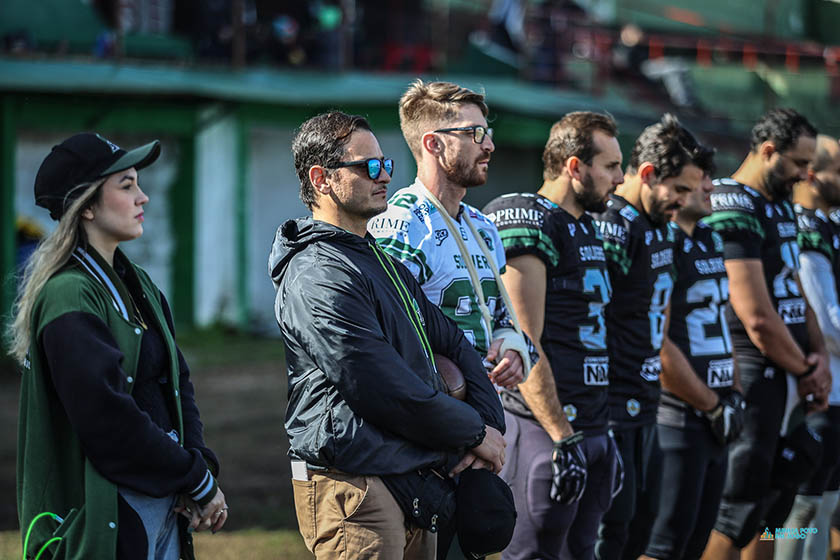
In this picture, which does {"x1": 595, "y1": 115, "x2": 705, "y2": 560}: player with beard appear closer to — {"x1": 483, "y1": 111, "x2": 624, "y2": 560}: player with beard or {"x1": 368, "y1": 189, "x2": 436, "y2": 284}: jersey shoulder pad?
{"x1": 483, "y1": 111, "x2": 624, "y2": 560}: player with beard

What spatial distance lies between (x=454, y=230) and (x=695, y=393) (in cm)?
A: 184

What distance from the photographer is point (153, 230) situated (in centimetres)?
1689

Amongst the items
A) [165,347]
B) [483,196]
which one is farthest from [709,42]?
[165,347]

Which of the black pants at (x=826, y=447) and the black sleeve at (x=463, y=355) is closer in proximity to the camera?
the black sleeve at (x=463, y=355)

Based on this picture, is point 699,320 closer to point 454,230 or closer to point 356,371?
point 454,230

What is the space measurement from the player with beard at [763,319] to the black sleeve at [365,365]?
294 cm

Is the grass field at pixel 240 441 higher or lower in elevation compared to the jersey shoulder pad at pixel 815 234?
lower

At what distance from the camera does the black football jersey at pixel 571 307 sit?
16.3 ft

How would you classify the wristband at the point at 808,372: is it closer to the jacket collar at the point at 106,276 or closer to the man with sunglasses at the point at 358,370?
the man with sunglasses at the point at 358,370

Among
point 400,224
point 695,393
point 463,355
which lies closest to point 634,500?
point 695,393

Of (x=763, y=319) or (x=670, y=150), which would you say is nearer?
(x=670, y=150)

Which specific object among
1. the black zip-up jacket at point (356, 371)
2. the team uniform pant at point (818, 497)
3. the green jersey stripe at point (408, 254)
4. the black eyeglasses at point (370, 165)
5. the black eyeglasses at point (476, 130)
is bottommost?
the team uniform pant at point (818, 497)

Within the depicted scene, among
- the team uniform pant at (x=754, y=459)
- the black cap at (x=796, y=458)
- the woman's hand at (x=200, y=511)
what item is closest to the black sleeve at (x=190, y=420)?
the woman's hand at (x=200, y=511)

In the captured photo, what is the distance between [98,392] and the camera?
11.0ft
